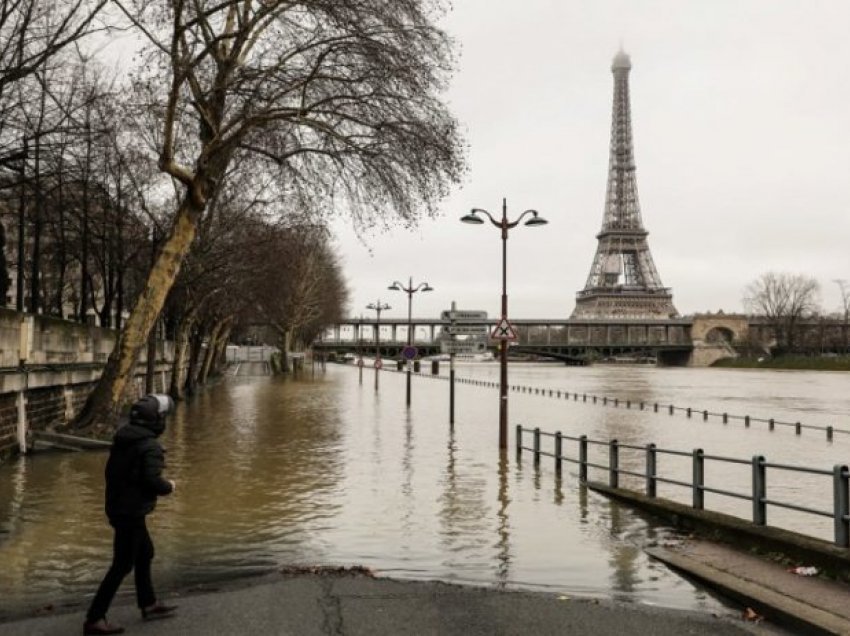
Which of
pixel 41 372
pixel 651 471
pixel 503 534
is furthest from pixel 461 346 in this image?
pixel 503 534

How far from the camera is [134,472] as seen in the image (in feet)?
19.8

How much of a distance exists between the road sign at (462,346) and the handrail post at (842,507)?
17063 millimetres

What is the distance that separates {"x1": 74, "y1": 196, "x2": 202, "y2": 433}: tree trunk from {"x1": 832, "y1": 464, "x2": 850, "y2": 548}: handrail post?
53.7 ft

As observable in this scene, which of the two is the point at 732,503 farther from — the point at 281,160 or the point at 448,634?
the point at 281,160

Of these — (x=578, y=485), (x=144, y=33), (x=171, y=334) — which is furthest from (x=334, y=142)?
(x=171, y=334)

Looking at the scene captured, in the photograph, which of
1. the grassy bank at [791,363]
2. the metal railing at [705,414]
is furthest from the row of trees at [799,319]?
the metal railing at [705,414]

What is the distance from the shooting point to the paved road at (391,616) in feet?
20.3

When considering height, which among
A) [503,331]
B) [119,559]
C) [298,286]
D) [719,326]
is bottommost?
[119,559]

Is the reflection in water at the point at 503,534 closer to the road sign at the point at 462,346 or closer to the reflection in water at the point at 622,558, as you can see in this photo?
the reflection in water at the point at 622,558

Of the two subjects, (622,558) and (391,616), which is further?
(622,558)

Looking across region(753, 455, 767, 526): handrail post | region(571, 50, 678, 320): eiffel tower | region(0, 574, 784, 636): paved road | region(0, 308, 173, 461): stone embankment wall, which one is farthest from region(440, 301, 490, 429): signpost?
region(571, 50, 678, 320): eiffel tower

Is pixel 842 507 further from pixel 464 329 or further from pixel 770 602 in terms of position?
pixel 464 329

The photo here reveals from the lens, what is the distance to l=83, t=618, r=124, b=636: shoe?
19.7 feet

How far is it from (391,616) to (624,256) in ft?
532
